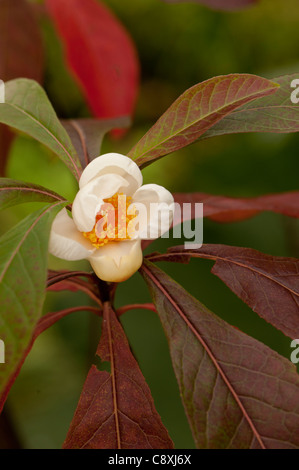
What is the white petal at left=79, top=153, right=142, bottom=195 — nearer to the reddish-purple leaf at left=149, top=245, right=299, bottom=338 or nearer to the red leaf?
the reddish-purple leaf at left=149, top=245, right=299, bottom=338

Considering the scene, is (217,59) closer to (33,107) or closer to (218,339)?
(33,107)

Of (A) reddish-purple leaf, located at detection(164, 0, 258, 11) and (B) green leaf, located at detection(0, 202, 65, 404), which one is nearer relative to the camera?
(B) green leaf, located at detection(0, 202, 65, 404)

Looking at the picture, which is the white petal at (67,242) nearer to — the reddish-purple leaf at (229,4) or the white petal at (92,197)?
the white petal at (92,197)

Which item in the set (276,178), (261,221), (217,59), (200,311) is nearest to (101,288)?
(200,311)

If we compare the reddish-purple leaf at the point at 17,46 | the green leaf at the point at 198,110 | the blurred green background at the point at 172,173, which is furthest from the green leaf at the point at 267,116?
the blurred green background at the point at 172,173

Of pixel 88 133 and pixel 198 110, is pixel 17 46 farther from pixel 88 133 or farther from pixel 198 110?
pixel 198 110

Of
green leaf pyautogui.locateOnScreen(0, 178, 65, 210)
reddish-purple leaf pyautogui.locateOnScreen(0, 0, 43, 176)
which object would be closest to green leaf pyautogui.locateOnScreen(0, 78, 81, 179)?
green leaf pyautogui.locateOnScreen(0, 178, 65, 210)
